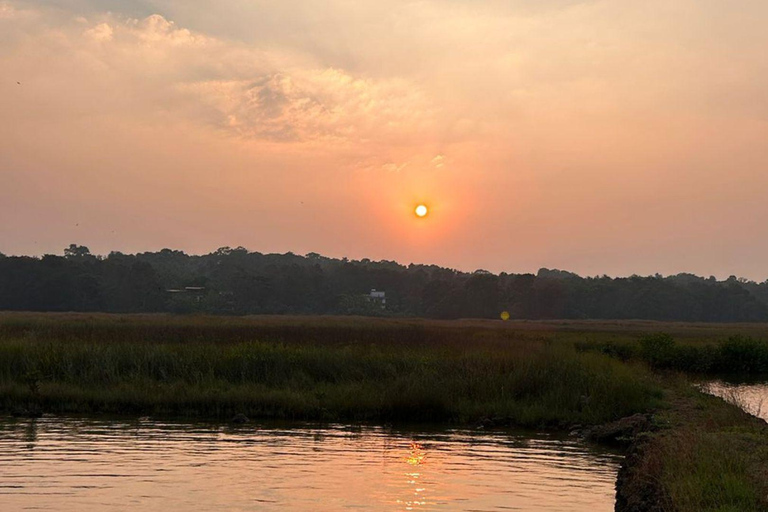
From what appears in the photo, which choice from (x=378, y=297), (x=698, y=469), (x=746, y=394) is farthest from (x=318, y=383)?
(x=378, y=297)

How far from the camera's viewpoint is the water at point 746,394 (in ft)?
107

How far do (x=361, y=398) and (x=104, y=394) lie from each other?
8.87 m

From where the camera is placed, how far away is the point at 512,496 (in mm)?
18812

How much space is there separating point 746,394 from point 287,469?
2735 cm

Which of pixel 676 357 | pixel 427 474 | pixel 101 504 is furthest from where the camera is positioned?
pixel 676 357

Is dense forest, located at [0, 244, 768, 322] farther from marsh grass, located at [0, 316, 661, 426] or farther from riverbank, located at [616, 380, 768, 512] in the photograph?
riverbank, located at [616, 380, 768, 512]

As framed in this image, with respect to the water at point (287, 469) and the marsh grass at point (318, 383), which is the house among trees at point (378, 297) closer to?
the marsh grass at point (318, 383)

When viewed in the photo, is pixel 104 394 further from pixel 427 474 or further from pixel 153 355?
pixel 427 474

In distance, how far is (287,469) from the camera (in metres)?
21.0

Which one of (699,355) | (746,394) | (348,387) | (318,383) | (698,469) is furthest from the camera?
(699,355)

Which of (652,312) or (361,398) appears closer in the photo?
(361,398)

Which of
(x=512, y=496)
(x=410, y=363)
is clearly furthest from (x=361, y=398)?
(x=512, y=496)

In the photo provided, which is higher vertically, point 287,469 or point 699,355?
point 699,355

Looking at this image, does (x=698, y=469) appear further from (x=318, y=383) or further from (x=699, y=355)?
(x=699, y=355)
